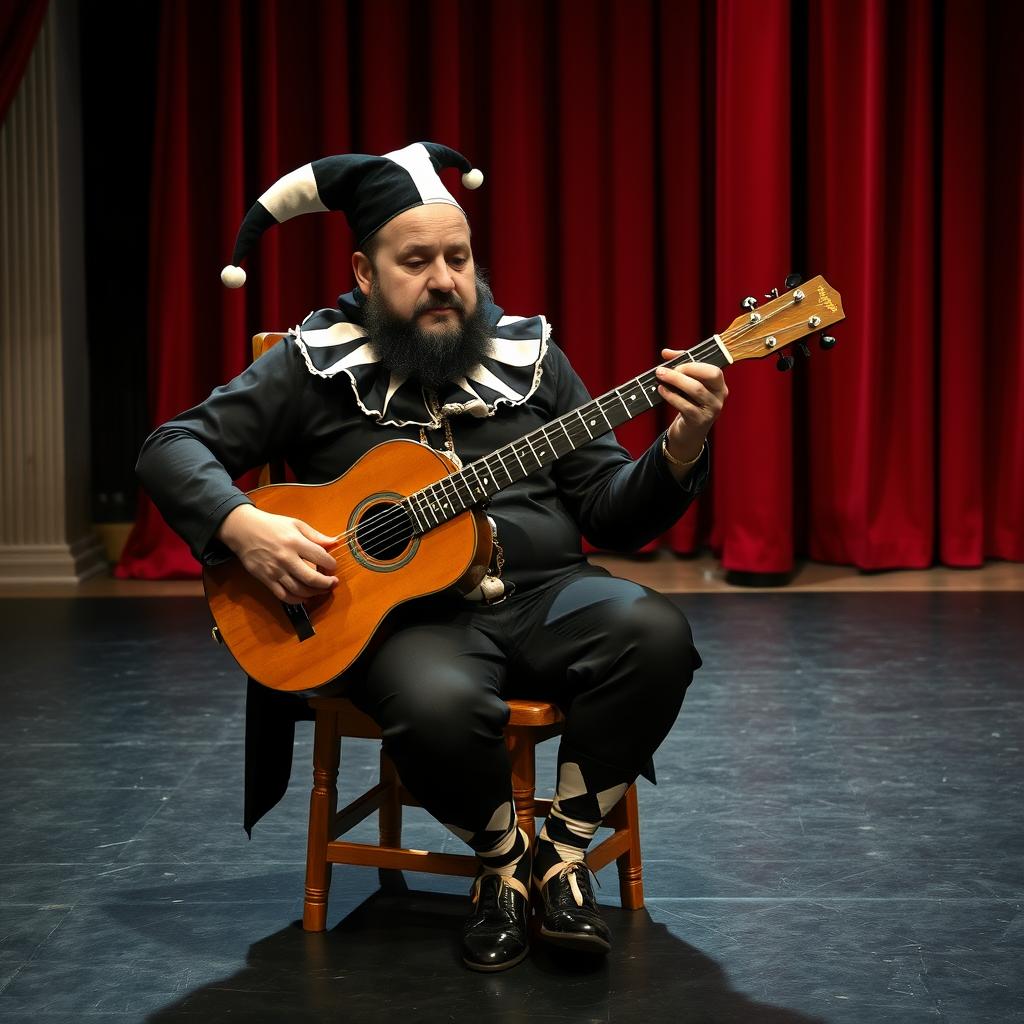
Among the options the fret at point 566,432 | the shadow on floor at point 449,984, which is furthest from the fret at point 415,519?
the shadow on floor at point 449,984

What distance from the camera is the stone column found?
5.35 meters

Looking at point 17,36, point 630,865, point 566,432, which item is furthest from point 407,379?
point 17,36

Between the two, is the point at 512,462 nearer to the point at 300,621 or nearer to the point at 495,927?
the point at 300,621

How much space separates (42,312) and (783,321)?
153 inches

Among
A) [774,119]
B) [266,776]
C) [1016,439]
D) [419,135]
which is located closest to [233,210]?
[419,135]

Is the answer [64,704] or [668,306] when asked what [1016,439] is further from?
[64,704]

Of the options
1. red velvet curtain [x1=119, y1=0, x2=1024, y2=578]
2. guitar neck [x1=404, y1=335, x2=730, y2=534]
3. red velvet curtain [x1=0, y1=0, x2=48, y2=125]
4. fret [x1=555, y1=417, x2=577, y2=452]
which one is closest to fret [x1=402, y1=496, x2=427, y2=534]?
guitar neck [x1=404, y1=335, x2=730, y2=534]

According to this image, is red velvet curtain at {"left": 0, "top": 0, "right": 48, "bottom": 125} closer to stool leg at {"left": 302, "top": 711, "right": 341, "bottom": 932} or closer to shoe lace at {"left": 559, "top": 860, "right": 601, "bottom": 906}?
stool leg at {"left": 302, "top": 711, "right": 341, "bottom": 932}

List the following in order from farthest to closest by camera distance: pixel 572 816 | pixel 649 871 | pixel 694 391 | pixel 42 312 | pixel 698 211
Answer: pixel 698 211 → pixel 42 312 → pixel 649 871 → pixel 572 816 → pixel 694 391

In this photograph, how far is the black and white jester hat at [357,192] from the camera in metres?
2.36

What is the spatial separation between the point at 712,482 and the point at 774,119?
4.29 feet

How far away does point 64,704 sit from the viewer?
369 centimetres

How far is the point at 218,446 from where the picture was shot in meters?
2.33

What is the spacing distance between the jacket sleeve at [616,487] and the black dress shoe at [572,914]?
20.1 inches
